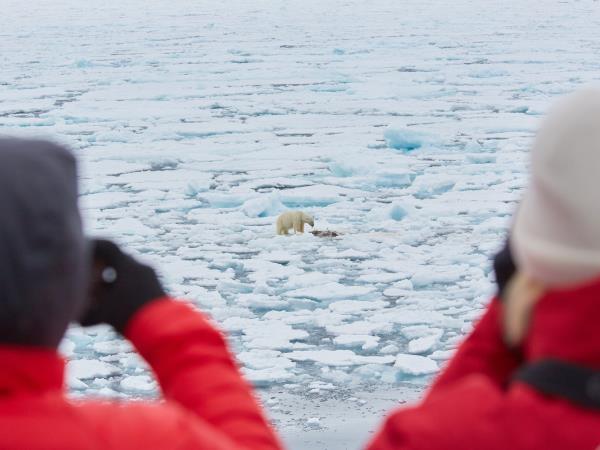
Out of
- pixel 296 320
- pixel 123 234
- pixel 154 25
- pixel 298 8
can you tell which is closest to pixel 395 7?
pixel 298 8

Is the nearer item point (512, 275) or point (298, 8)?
point (512, 275)

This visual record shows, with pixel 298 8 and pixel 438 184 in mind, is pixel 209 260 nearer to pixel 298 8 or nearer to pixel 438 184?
pixel 438 184

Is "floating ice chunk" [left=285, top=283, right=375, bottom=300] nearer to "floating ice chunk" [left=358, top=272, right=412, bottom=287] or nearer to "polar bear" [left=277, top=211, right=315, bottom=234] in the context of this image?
"floating ice chunk" [left=358, top=272, right=412, bottom=287]

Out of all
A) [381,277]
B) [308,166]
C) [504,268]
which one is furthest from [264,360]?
[308,166]

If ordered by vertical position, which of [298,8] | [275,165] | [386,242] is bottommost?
[298,8]

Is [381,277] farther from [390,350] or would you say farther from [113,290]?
[113,290]
